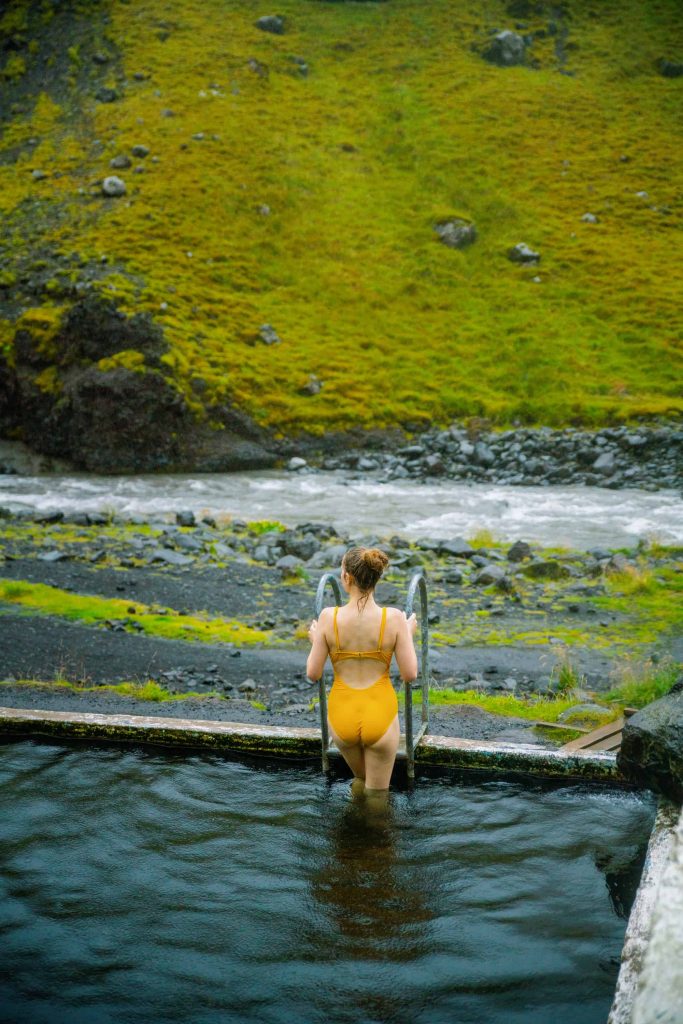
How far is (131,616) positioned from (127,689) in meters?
3.84

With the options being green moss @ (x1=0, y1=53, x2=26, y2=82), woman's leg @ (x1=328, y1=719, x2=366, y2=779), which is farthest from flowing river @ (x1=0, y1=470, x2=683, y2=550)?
green moss @ (x1=0, y1=53, x2=26, y2=82)

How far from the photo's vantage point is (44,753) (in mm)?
8359

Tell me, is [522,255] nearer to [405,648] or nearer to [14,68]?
[14,68]

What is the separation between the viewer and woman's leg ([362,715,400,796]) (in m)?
7.29

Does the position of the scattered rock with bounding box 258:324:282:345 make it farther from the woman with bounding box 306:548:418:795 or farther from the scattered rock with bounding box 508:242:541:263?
the woman with bounding box 306:548:418:795

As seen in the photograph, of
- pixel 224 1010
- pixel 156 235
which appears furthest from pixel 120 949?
pixel 156 235

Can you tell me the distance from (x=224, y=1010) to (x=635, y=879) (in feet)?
10.3

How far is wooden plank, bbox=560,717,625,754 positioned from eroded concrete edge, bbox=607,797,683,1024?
1.57 m

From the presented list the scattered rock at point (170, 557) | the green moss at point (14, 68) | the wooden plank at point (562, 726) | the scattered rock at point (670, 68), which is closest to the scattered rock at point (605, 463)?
the scattered rock at point (170, 557)

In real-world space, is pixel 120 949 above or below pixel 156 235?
above

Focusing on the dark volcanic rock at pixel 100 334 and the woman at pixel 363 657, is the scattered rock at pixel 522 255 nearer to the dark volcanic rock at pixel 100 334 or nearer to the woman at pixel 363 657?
the dark volcanic rock at pixel 100 334

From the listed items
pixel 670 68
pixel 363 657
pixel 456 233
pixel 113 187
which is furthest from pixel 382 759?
pixel 670 68

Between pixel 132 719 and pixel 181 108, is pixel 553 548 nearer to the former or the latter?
pixel 132 719

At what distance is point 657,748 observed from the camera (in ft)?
22.2
